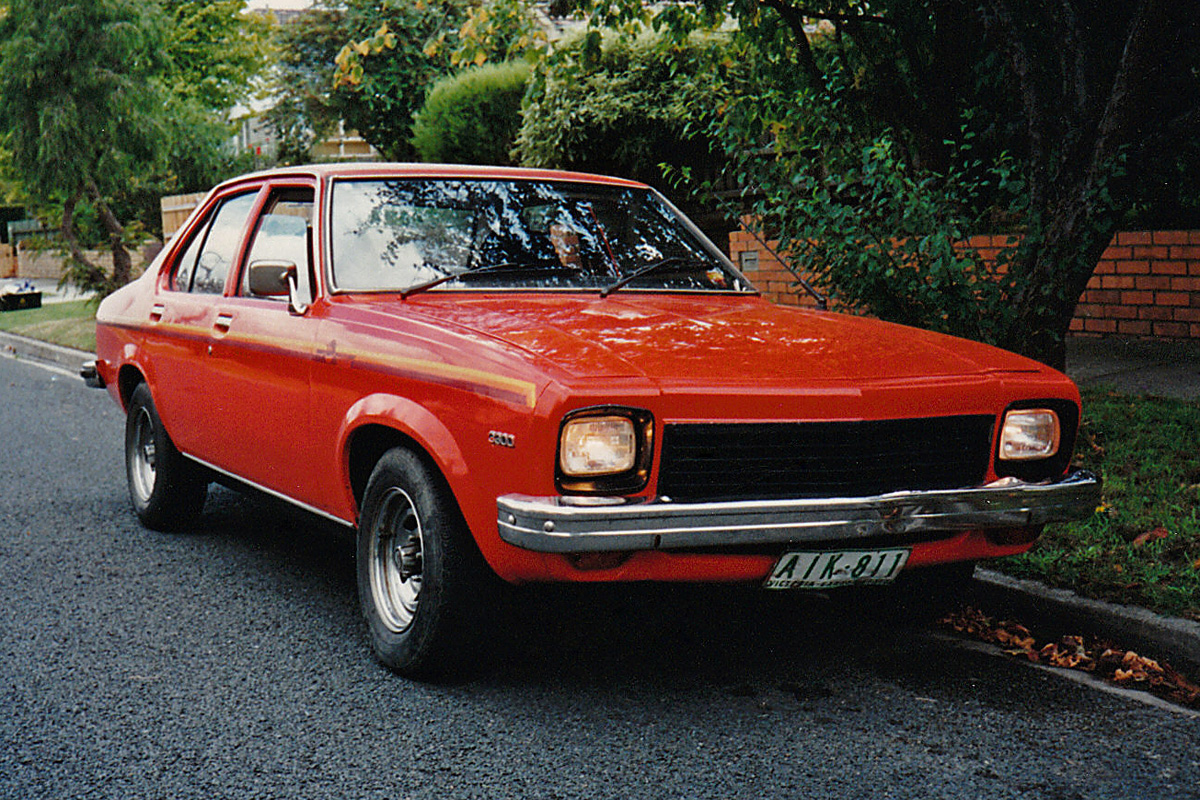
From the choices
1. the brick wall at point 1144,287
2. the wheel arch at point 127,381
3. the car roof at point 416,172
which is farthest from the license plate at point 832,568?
the brick wall at point 1144,287

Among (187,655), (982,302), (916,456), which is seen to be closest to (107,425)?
(187,655)

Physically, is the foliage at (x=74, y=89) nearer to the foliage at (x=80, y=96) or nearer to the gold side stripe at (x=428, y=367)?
the foliage at (x=80, y=96)

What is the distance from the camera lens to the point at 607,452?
328cm

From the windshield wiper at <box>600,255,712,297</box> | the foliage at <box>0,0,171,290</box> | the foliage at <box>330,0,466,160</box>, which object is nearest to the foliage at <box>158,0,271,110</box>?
Answer: the foliage at <box>330,0,466,160</box>

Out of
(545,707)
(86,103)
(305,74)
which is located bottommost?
(545,707)

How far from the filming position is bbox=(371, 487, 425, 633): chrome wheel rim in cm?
391

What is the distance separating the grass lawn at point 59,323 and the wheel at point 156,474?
9361mm

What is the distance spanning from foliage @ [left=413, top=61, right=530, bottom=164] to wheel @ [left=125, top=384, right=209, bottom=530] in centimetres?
1036

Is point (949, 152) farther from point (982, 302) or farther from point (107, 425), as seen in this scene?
point (107, 425)

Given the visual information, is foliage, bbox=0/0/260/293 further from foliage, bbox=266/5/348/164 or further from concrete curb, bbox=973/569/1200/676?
concrete curb, bbox=973/569/1200/676

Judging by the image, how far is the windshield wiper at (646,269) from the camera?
4459 mm

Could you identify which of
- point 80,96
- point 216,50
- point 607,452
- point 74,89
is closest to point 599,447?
point 607,452

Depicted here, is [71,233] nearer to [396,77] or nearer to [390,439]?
[396,77]

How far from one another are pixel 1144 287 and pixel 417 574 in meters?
7.07
